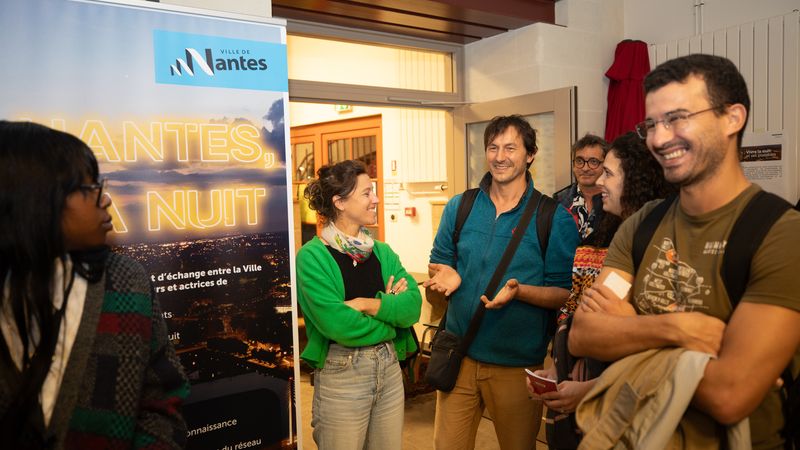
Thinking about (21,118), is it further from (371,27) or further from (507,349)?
(371,27)

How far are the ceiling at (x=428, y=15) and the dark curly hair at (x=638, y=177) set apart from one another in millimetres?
2119

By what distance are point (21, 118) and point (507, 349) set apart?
197 centimetres

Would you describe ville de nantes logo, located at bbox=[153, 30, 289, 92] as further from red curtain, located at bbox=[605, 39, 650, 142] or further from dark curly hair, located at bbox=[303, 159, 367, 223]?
red curtain, located at bbox=[605, 39, 650, 142]

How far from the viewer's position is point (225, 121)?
2.53 metres

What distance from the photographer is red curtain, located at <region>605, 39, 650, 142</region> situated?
13.6ft

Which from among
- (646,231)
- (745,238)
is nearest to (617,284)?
(646,231)

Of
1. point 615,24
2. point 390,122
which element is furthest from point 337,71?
point 615,24

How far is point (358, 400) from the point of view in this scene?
2.18 meters

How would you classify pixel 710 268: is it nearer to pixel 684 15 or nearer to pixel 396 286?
pixel 396 286

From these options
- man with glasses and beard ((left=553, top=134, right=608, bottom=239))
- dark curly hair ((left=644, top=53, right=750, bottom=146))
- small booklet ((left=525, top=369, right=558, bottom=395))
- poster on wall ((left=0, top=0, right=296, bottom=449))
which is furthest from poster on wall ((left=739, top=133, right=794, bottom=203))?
poster on wall ((left=0, top=0, right=296, bottom=449))

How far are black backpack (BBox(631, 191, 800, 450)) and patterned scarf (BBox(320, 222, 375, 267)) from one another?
4.49 ft

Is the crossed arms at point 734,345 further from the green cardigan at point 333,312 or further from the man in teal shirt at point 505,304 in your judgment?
the green cardigan at point 333,312

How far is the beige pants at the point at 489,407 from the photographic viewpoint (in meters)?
2.28

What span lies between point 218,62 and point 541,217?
4.92 ft
